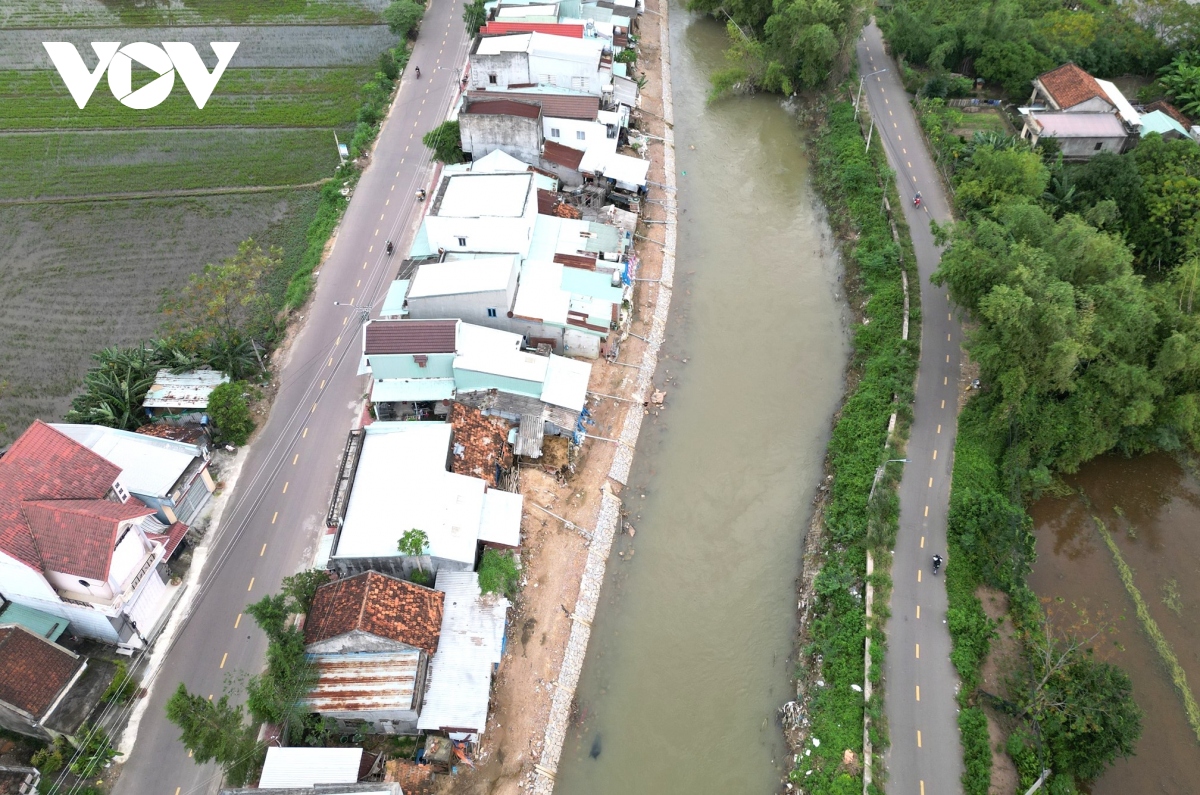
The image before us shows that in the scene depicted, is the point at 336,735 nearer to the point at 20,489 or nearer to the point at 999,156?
the point at 20,489

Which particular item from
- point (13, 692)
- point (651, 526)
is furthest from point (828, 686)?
point (13, 692)

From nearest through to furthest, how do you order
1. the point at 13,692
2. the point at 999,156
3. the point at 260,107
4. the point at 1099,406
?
the point at 13,692 → the point at 1099,406 → the point at 999,156 → the point at 260,107

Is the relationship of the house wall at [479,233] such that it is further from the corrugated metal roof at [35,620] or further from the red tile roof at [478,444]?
the corrugated metal roof at [35,620]

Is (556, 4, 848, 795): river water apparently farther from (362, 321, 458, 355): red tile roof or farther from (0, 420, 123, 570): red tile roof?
(0, 420, 123, 570): red tile roof

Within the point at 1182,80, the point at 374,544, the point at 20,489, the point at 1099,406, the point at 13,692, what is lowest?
the point at 13,692

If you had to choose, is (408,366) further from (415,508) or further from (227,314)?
(227,314)

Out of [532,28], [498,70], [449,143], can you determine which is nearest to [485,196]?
[449,143]
